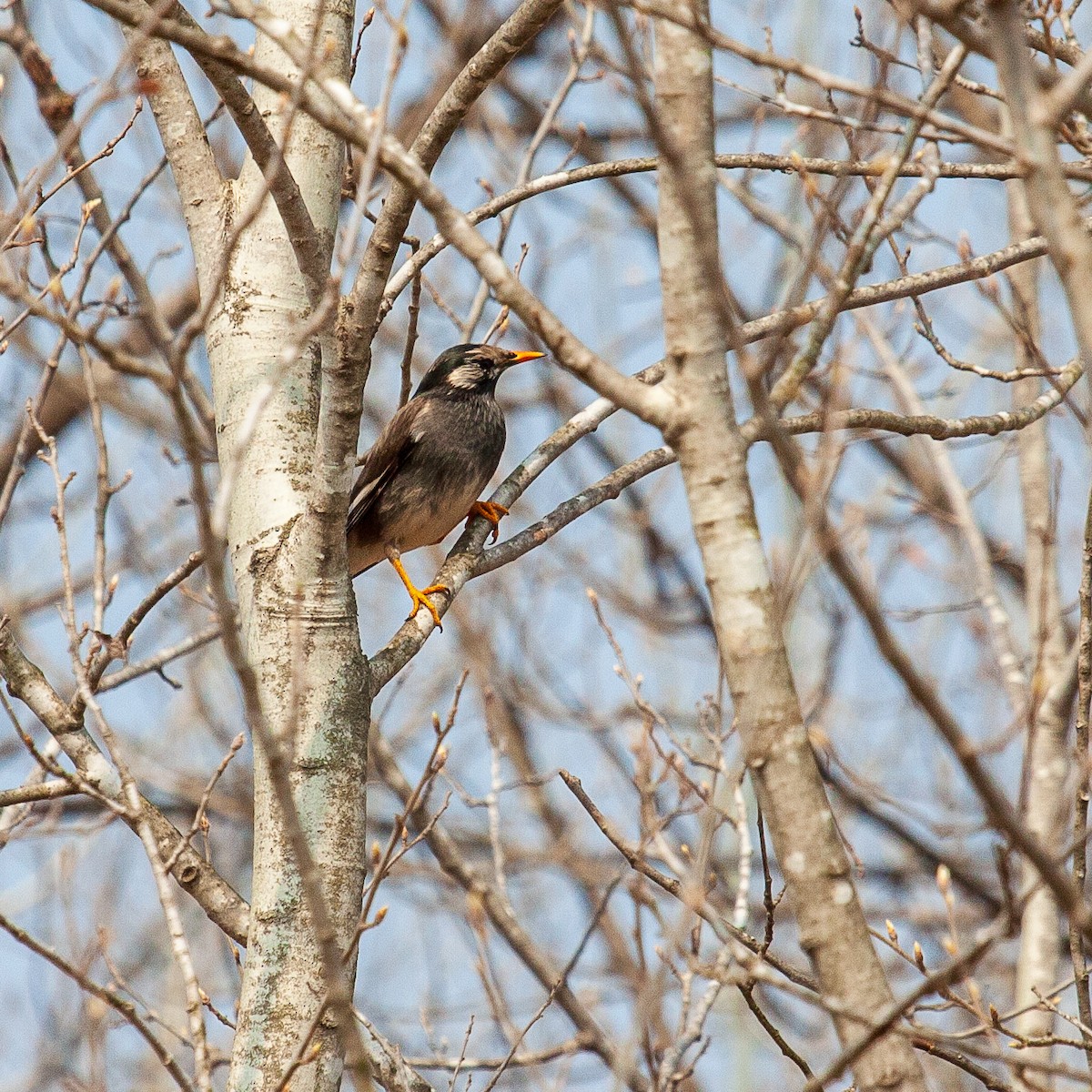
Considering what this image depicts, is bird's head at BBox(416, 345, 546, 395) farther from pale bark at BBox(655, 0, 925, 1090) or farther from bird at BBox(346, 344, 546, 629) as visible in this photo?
pale bark at BBox(655, 0, 925, 1090)

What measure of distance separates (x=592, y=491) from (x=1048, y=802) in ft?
12.5

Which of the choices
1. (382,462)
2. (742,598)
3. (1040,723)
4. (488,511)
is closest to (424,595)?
(488,511)

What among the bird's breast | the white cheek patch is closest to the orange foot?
the bird's breast

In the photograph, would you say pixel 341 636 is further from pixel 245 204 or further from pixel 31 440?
pixel 31 440

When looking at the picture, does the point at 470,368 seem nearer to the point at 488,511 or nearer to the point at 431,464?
the point at 431,464

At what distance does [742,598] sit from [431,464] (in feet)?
14.5

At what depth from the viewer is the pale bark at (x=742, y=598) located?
7.30 ft

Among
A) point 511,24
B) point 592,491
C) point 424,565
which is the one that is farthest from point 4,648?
point 424,565

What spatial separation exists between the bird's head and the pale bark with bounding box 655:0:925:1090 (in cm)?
461

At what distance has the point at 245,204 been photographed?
4.35 metres

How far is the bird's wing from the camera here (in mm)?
6785

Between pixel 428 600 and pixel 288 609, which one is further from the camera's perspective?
pixel 428 600

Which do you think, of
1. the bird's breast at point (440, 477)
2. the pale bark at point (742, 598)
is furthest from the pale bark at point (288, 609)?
the bird's breast at point (440, 477)

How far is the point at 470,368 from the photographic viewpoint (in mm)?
7246
